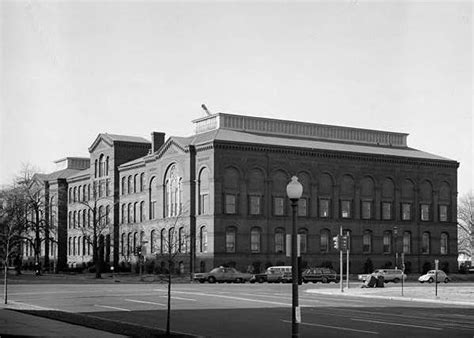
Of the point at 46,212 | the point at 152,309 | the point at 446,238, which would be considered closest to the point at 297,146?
the point at 446,238

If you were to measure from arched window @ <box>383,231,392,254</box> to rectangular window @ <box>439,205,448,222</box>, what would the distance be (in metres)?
8.76

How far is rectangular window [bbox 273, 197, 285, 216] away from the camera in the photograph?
90125 mm

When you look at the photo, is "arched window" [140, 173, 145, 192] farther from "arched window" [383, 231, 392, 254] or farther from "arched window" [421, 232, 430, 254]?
"arched window" [421, 232, 430, 254]

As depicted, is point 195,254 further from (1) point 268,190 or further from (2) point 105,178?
(2) point 105,178

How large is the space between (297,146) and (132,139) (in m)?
28.8

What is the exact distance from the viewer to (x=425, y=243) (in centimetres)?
10119

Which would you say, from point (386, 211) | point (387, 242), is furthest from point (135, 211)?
point (387, 242)

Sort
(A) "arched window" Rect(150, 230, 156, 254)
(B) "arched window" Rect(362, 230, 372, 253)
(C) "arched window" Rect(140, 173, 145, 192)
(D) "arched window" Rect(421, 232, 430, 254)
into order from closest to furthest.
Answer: (A) "arched window" Rect(150, 230, 156, 254)
(B) "arched window" Rect(362, 230, 372, 253)
(D) "arched window" Rect(421, 232, 430, 254)
(C) "arched window" Rect(140, 173, 145, 192)

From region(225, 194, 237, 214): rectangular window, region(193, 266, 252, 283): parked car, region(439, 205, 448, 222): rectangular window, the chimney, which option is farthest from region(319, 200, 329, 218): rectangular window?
the chimney

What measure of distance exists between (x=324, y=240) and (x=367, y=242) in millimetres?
6337

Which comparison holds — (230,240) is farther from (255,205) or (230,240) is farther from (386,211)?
(386,211)

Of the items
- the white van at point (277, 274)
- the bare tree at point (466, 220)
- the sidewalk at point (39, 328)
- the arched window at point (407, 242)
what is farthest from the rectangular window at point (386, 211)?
the sidewalk at point (39, 328)

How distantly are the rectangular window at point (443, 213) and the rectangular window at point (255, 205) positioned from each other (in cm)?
2711

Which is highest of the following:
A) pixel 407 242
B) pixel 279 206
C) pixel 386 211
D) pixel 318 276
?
pixel 279 206
